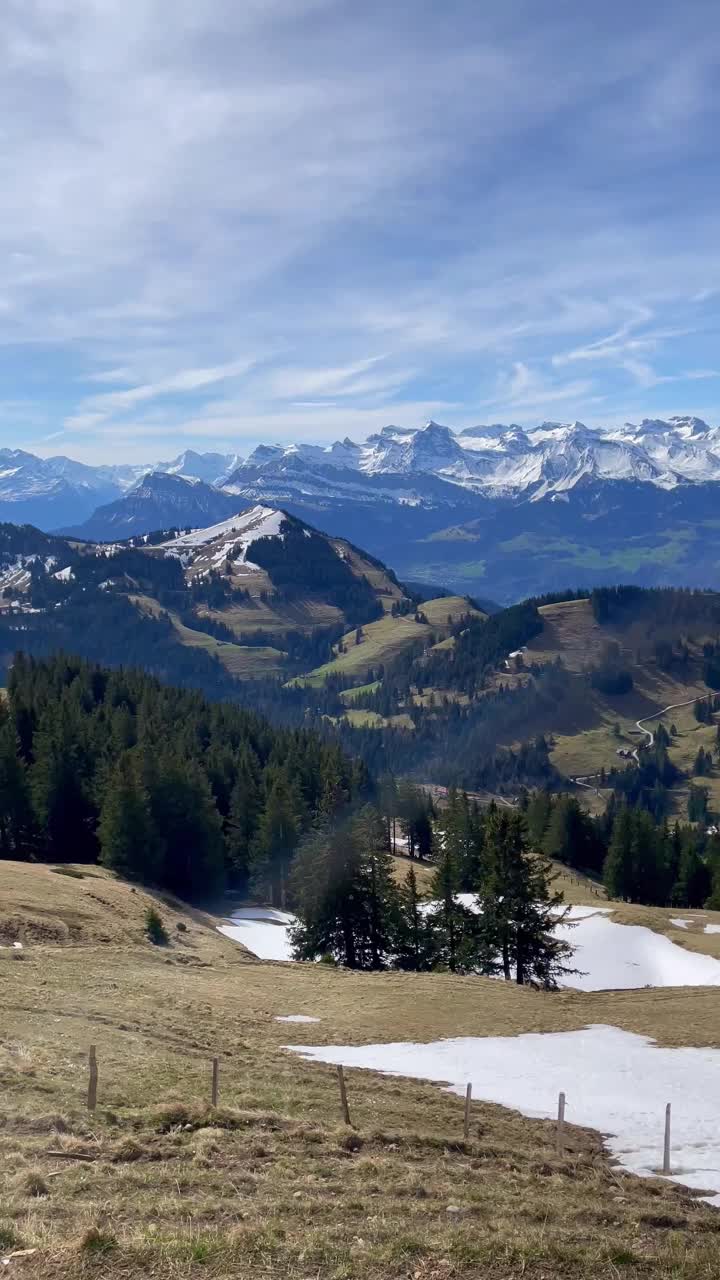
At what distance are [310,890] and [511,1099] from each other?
41980 mm

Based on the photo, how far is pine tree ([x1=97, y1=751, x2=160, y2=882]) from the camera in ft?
267

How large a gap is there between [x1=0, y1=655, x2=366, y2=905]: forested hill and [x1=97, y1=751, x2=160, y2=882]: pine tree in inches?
3.7

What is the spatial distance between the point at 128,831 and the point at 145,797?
3528 millimetres

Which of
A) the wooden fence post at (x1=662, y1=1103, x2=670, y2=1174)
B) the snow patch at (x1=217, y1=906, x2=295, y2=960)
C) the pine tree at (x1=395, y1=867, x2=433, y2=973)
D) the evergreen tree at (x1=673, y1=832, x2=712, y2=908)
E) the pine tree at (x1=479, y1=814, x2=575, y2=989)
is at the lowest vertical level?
the evergreen tree at (x1=673, y1=832, x2=712, y2=908)

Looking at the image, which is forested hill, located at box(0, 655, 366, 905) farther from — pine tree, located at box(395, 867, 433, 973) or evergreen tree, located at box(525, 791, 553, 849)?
evergreen tree, located at box(525, 791, 553, 849)

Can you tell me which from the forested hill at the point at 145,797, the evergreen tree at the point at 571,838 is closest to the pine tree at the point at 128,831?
the forested hill at the point at 145,797

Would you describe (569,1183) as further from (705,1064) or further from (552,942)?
(552,942)

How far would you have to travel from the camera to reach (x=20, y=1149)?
18.7 metres

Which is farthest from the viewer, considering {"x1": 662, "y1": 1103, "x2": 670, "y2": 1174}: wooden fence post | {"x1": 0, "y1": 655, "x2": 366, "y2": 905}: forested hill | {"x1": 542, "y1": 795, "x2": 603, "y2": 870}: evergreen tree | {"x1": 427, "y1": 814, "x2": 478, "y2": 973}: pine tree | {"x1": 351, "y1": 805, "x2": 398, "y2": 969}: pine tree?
{"x1": 542, "y1": 795, "x2": 603, "y2": 870}: evergreen tree

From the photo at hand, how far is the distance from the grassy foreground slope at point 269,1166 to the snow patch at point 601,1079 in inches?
52.4

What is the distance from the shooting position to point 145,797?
8350cm

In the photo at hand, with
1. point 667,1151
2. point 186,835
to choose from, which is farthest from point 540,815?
point 667,1151

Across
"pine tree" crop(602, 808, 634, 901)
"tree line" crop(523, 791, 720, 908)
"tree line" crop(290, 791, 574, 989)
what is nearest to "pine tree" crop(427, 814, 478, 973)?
"tree line" crop(290, 791, 574, 989)

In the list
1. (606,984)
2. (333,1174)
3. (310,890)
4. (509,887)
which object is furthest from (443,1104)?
(606,984)
